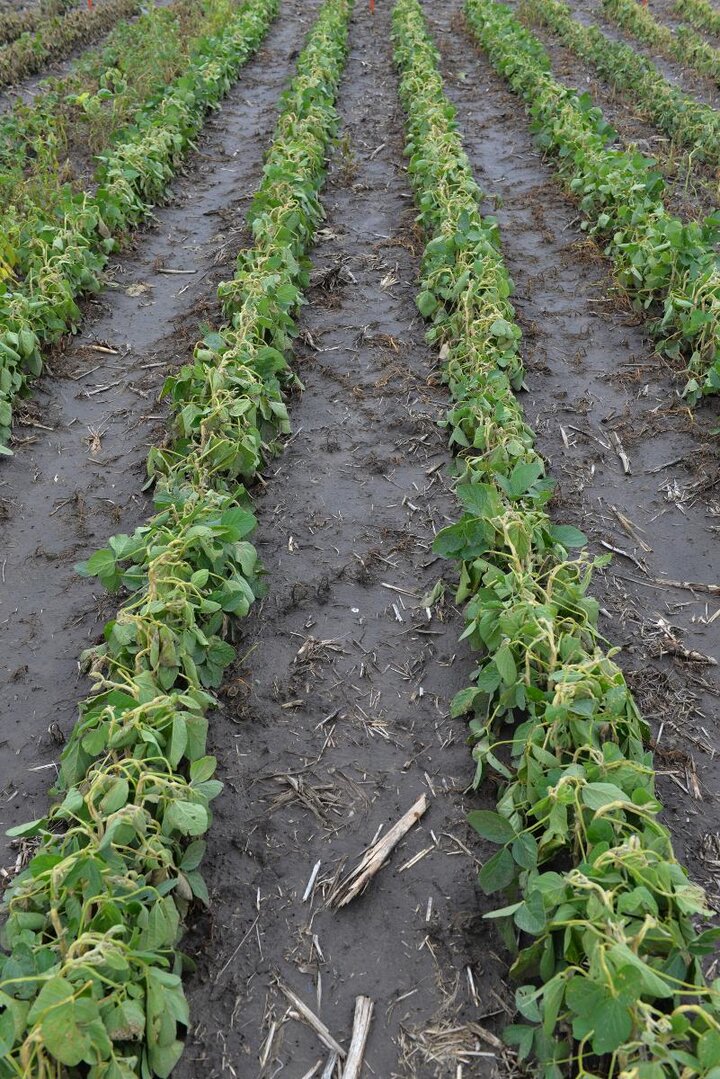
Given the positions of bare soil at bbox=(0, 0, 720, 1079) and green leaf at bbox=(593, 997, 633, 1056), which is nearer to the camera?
green leaf at bbox=(593, 997, 633, 1056)

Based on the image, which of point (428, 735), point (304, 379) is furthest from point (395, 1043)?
point (304, 379)

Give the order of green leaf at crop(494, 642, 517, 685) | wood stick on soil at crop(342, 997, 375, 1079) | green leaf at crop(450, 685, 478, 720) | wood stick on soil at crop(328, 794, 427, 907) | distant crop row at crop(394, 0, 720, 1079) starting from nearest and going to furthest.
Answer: distant crop row at crop(394, 0, 720, 1079) → wood stick on soil at crop(342, 997, 375, 1079) → wood stick on soil at crop(328, 794, 427, 907) → green leaf at crop(494, 642, 517, 685) → green leaf at crop(450, 685, 478, 720)

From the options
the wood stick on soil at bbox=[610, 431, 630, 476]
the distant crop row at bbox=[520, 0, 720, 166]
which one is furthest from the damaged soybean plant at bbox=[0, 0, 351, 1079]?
the distant crop row at bbox=[520, 0, 720, 166]

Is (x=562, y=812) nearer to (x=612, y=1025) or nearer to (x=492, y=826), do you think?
(x=492, y=826)

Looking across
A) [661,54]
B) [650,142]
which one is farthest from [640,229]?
[661,54]

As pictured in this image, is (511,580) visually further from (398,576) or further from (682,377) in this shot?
(682,377)

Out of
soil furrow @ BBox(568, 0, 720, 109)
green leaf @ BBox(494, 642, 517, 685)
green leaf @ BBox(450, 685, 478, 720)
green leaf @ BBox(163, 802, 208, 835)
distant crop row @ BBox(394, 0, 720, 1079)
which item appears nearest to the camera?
distant crop row @ BBox(394, 0, 720, 1079)

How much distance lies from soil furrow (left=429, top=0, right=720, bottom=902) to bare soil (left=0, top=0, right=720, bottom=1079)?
13mm

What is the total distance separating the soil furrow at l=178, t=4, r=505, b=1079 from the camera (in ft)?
→ 8.36

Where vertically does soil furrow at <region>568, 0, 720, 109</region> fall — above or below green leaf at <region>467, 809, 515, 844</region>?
above

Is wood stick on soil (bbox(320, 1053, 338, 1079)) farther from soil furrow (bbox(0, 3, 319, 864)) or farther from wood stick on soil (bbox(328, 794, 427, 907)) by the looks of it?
soil furrow (bbox(0, 3, 319, 864))

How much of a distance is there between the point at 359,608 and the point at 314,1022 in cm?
179

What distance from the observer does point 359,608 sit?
3957 mm

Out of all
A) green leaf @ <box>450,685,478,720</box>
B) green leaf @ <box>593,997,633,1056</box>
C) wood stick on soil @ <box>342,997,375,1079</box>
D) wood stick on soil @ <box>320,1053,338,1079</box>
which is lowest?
wood stick on soil @ <box>320,1053,338,1079</box>
